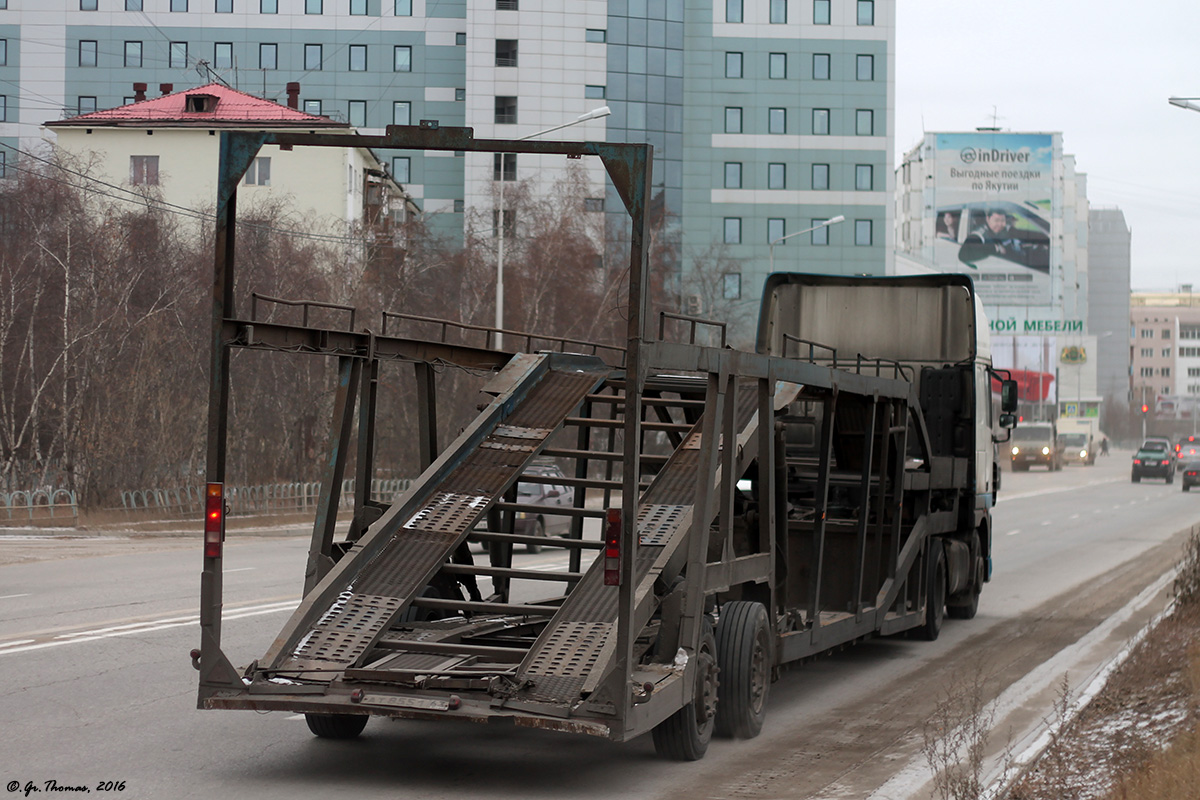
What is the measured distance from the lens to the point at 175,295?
3828cm

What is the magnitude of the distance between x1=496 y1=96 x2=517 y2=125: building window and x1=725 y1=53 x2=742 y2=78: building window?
12.6m

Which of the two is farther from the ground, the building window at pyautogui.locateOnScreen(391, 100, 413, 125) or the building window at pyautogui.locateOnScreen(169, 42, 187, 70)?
the building window at pyautogui.locateOnScreen(169, 42, 187, 70)

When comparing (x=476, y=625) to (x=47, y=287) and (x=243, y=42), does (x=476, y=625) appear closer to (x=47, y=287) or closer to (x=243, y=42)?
(x=47, y=287)

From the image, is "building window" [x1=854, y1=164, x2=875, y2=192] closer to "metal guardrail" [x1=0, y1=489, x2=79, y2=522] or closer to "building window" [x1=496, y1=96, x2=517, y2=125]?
"building window" [x1=496, y1=96, x2=517, y2=125]

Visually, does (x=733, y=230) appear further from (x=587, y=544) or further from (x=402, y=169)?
(x=587, y=544)

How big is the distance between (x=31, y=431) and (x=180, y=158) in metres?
33.6

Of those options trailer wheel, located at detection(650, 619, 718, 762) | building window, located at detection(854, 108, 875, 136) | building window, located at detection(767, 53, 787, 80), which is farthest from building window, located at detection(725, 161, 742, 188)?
trailer wheel, located at detection(650, 619, 718, 762)

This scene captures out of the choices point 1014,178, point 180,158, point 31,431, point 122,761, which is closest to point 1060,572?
point 122,761

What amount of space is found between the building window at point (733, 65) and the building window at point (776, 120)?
2807 mm

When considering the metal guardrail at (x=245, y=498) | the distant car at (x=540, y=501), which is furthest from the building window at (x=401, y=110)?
the distant car at (x=540, y=501)

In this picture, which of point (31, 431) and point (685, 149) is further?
point (685, 149)

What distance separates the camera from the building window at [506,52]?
3034 inches

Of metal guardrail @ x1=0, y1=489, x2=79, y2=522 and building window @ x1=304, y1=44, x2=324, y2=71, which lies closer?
metal guardrail @ x1=0, y1=489, x2=79, y2=522

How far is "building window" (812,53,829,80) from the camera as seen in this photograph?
8006 cm
